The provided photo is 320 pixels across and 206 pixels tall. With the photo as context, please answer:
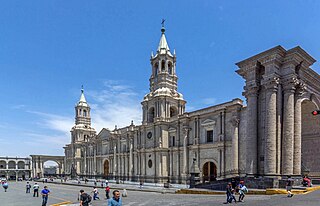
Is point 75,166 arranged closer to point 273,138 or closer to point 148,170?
point 148,170

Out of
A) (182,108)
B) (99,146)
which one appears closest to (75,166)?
(99,146)

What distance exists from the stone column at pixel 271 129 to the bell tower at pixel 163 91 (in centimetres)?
2222

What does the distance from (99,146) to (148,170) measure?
66.1 feet

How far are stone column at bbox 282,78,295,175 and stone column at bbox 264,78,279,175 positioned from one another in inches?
27.0

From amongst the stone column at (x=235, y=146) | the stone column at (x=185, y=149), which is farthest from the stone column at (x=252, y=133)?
the stone column at (x=185, y=149)

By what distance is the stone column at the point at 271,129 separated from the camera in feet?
59.4

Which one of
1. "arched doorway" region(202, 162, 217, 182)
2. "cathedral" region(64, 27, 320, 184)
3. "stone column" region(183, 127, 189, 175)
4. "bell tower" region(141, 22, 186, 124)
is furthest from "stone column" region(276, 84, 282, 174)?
"bell tower" region(141, 22, 186, 124)

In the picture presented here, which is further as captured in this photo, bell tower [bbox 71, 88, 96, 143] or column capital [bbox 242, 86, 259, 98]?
bell tower [bbox 71, 88, 96, 143]

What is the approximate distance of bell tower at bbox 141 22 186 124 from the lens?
133 ft

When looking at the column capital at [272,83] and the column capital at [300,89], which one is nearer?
the column capital at [272,83]

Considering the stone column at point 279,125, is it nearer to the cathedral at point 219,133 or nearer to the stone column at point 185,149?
the cathedral at point 219,133

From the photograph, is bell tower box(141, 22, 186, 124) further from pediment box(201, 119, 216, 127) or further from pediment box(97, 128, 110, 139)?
pediment box(97, 128, 110, 139)

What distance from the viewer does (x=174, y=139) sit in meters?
38.8

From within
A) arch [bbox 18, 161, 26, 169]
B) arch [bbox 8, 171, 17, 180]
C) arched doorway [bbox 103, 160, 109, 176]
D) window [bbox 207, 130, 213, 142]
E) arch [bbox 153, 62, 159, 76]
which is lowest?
arch [bbox 8, 171, 17, 180]
